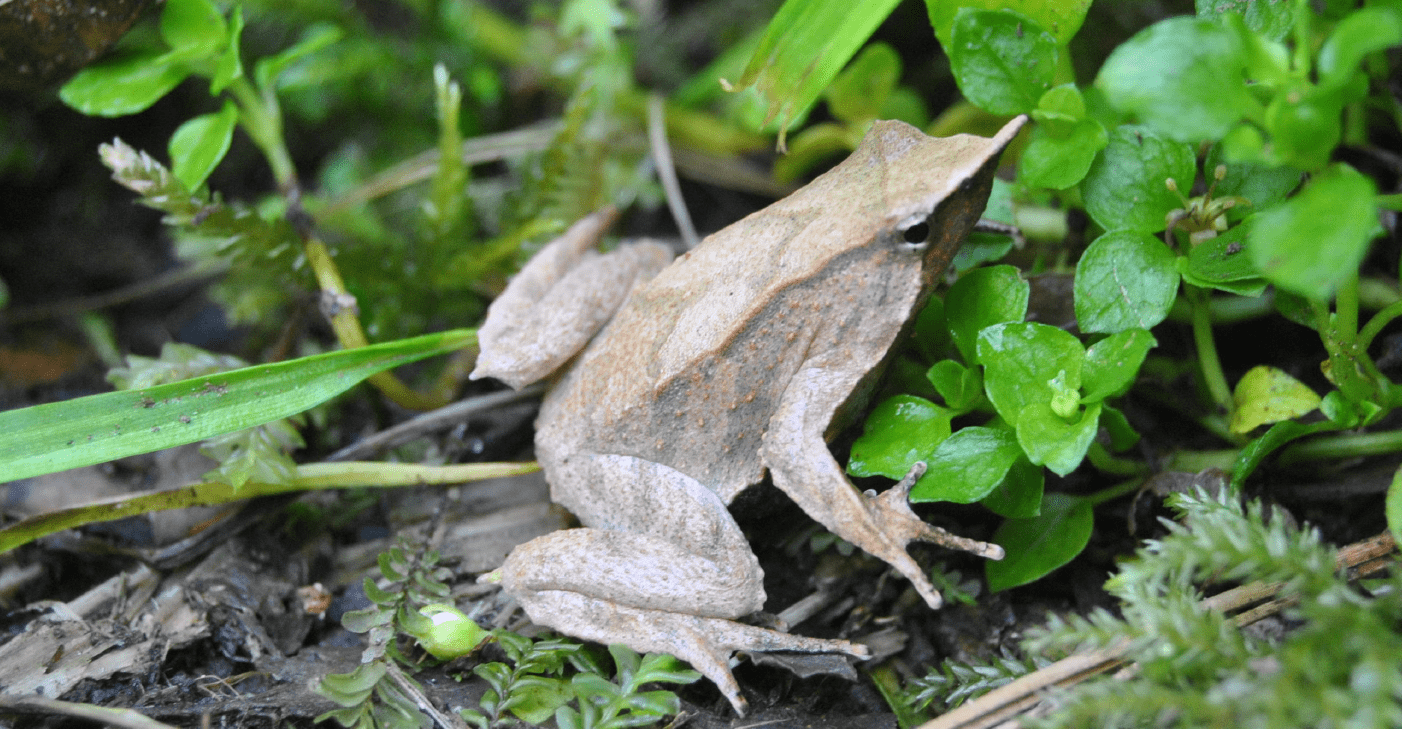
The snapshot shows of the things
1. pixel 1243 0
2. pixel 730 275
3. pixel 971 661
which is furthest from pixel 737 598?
pixel 1243 0

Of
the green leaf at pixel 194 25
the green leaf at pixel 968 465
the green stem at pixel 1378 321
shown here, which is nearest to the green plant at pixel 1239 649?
the green leaf at pixel 968 465

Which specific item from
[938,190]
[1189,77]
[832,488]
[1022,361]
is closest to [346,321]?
[832,488]

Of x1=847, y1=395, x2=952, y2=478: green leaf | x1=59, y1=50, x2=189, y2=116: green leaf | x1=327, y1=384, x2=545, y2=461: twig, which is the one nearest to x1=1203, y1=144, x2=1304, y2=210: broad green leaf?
x1=847, y1=395, x2=952, y2=478: green leaf

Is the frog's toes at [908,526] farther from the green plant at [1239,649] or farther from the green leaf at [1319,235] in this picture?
the green leaf at [1319,235]

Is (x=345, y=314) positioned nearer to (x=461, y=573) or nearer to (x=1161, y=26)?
(x=461, y=573)

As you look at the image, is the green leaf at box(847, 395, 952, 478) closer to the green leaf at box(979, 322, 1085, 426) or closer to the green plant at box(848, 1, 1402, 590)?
the green plant at box(848, 1, 1402, 590)

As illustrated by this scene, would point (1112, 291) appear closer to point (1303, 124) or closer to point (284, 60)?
point (1303, 124)

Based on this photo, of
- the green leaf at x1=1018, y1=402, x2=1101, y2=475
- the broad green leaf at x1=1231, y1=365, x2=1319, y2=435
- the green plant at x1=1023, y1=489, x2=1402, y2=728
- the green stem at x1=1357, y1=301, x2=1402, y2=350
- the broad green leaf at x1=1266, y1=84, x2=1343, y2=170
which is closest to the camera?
the green plant at x1=1023, y1=489, x2=1402, y2=728
